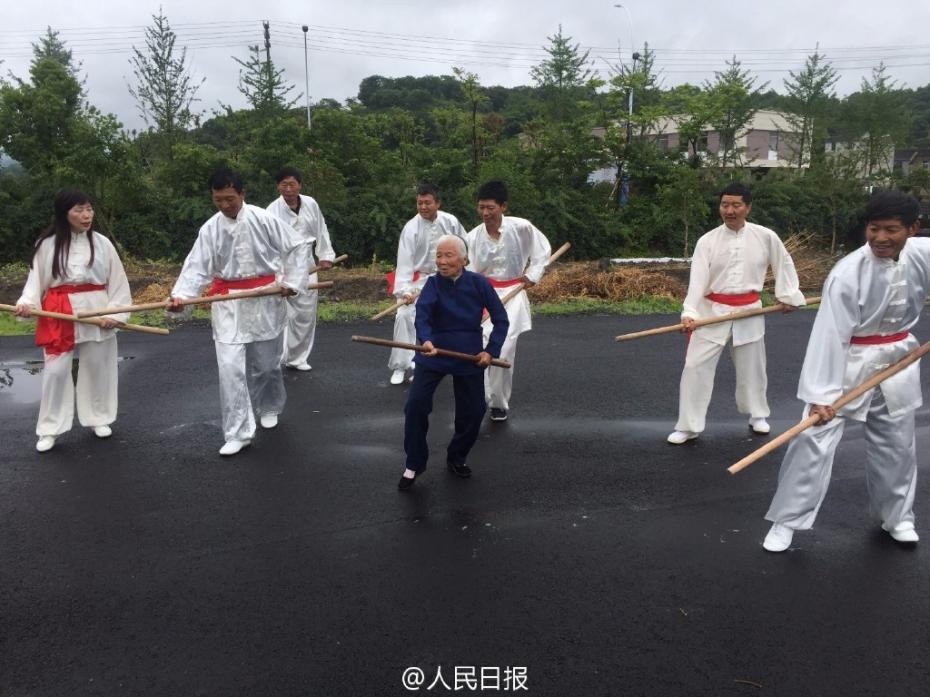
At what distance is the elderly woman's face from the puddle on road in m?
3.67

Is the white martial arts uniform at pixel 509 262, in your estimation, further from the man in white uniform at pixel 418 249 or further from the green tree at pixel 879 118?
the green tree at pixel 879 118

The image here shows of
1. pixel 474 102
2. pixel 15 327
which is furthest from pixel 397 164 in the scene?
pixel 15 327

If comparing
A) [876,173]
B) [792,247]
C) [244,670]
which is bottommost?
[244,670]

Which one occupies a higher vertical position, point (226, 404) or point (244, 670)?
point (226, 404)

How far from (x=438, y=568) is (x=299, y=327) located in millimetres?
4594

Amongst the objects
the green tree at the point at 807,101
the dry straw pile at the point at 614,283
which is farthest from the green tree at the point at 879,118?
the dry straw pile at the point at 614,283

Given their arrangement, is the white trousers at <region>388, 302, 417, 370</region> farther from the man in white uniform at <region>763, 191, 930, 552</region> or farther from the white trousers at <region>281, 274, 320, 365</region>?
the man in white uniform at <region>763, 191, 930, 552</region>

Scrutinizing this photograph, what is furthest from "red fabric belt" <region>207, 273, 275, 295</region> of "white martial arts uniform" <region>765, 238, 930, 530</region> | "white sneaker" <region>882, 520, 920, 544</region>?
"white sneaker" <region>882, 520, 920, 544</region>

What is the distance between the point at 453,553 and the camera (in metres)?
3.79

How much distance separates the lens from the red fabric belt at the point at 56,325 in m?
5.40

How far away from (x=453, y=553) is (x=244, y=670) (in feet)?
4.03

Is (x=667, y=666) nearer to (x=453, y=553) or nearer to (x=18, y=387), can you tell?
(x=453, y=553)

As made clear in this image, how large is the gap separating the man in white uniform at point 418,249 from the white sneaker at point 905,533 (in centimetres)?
429

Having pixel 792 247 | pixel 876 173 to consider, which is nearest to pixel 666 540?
pixel 792 247
